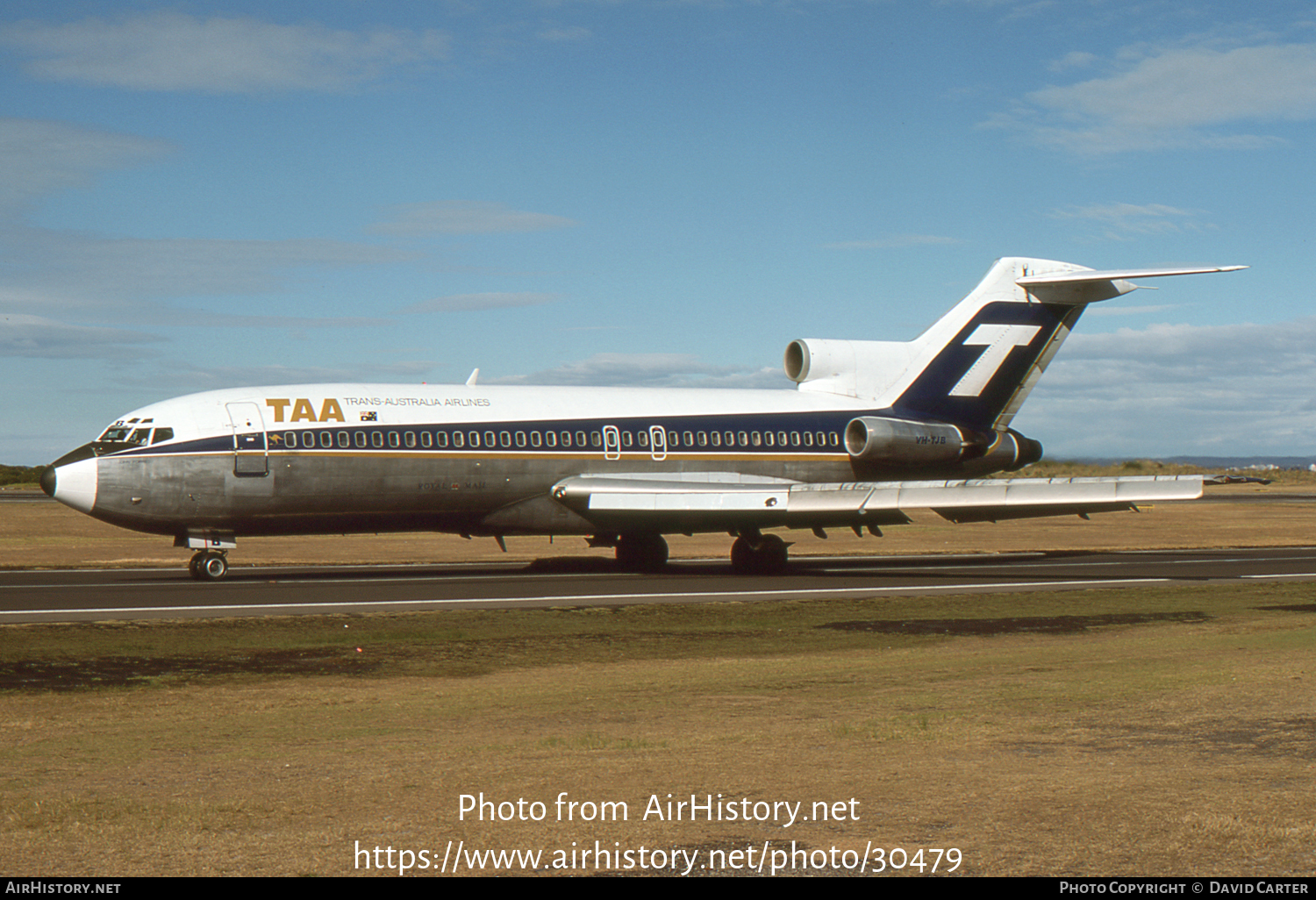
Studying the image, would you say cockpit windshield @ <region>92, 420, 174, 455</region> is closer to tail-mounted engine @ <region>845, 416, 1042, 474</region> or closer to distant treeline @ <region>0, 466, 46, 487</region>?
tail-mounted engine @ <region>845, 416, 1042, 474</region>

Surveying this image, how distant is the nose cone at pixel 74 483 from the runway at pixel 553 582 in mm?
1838

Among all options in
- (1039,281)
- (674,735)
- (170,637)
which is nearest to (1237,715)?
(674,735)

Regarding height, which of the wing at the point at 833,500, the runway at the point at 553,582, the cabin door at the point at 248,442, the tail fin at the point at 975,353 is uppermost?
the tail fin at the point at 975,353

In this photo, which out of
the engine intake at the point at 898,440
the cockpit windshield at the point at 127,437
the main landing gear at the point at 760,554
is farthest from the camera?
the engine intake at the point at 898,440

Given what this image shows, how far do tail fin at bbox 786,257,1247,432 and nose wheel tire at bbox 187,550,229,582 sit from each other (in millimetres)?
16855

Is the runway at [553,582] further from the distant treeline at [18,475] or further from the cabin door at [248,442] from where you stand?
the distant treeline at [18,475]

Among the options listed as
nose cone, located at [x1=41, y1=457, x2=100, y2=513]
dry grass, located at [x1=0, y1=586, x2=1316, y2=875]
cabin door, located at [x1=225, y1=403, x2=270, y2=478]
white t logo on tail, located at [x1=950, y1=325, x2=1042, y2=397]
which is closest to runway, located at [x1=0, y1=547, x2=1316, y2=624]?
nose cone, located at [x1=41, y1=457, x2=100, y2=513]

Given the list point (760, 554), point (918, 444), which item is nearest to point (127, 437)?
point (760, 554)

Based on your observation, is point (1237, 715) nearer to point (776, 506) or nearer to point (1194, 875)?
point (1194, 875)

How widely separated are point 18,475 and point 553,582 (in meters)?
119

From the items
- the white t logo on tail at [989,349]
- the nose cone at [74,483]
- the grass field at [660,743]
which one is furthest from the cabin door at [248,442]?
the white t logo on tail at [989,349]

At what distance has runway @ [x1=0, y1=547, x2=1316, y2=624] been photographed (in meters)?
22.1

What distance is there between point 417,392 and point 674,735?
21.8 m

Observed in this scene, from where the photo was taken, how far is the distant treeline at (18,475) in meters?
124
